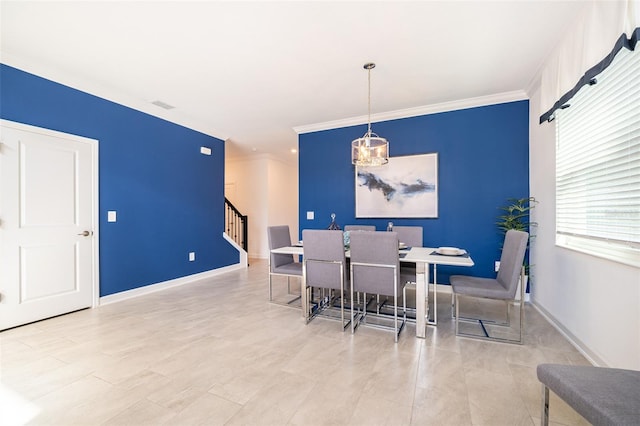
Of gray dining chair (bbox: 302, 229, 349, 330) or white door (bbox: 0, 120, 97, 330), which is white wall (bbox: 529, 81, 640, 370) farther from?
white door (bbox: 0, 120, 97, 330)

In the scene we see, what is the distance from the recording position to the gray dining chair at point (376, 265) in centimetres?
238

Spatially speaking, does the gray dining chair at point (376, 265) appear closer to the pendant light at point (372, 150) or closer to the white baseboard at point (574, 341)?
the pendant light at point (372, 150)

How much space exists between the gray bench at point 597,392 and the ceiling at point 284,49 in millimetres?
2369

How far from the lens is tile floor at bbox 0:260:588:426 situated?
1.48 meters

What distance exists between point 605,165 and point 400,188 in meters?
2.40

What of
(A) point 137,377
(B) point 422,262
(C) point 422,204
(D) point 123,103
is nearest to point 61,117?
(D) point 123,103

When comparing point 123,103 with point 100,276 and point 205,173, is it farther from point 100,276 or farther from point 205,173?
point 100,276

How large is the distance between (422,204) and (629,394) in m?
3.17

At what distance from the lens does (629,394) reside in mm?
1004

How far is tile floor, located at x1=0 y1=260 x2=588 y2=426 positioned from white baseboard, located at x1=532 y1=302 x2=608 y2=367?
Result: 5 cm

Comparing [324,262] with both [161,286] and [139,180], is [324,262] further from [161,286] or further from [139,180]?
[139,180]

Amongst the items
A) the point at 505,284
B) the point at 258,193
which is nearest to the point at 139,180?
the point at 258,193

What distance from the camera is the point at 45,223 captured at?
9.39 ft

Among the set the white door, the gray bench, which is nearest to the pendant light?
the gray bench
